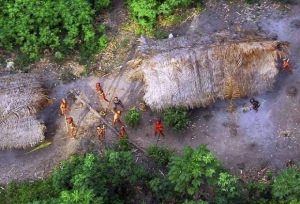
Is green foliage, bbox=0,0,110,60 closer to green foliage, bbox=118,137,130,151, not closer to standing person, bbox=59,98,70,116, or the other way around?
standing person, bbox=59,98,70,116

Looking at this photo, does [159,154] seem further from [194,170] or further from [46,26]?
[46,26]

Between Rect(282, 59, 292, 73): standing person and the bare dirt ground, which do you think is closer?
the bare dirt ground

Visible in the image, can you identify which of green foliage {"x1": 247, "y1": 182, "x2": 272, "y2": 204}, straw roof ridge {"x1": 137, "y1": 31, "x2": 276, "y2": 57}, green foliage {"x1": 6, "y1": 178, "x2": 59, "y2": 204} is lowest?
green foliage {"x1": 247, "y1": 182, "x2": 272, "y2": 204}

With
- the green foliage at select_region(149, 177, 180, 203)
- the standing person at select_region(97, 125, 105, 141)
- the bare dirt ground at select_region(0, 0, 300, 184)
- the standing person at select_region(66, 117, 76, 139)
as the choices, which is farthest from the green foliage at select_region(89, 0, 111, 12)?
the green foliage at select_region(149, 177, 180, 203)

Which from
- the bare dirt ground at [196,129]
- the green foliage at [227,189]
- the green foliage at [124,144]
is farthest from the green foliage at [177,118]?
the green foliage at [227,189]

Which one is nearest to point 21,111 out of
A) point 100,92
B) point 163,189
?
point 100,92

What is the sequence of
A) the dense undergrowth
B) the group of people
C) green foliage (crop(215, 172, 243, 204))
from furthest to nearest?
the group of people → green foliage (crop(215, 172, 243, 204)) → the dense undergrowth

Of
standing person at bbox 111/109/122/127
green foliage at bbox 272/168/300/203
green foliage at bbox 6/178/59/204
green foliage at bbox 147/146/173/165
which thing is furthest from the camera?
standing person at bbox 111/109/122/127

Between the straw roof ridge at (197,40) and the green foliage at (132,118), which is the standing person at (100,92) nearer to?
the green foliage at (132,118)
